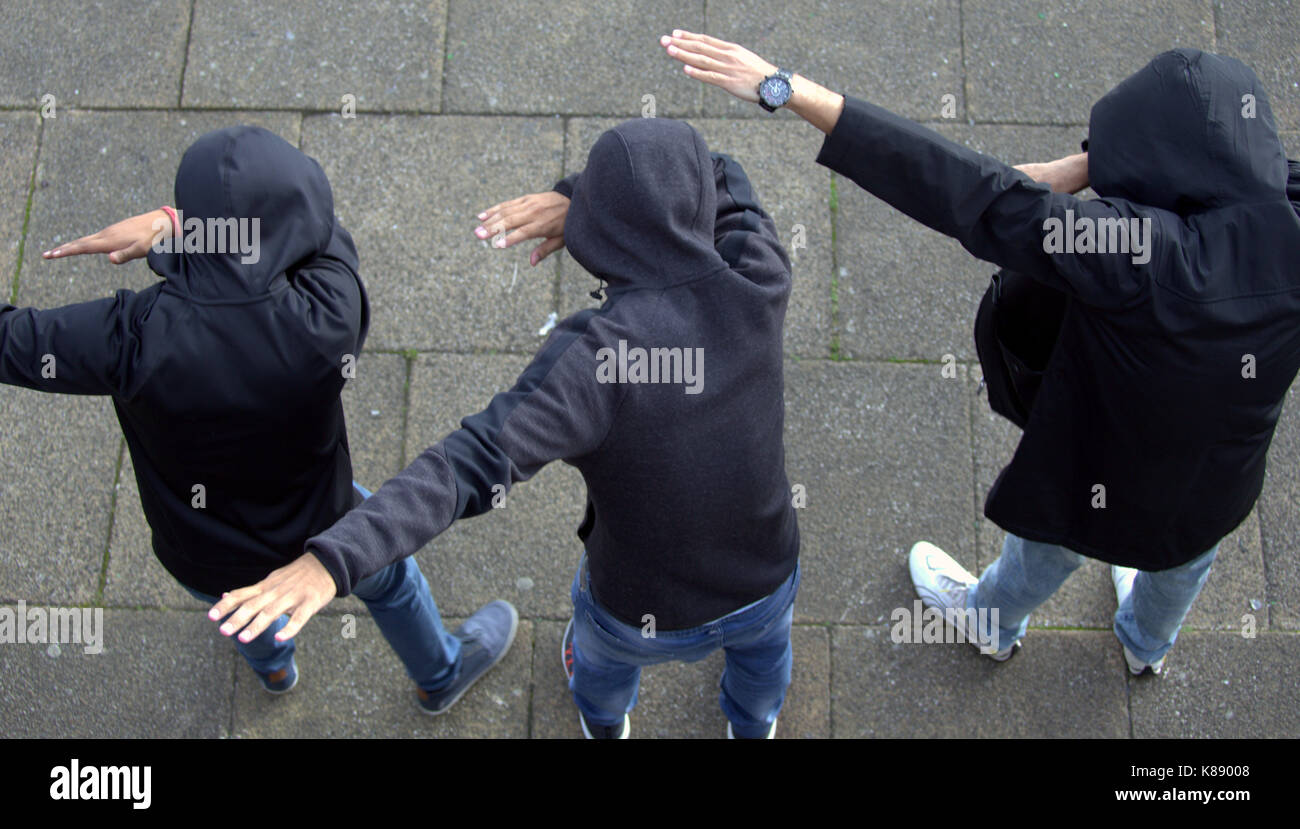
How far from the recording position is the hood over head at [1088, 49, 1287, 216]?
246 centimetres

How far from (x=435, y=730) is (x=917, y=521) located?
6.01ft

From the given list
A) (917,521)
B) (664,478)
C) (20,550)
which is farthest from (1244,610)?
(20,550)

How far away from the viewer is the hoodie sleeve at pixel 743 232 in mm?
2471

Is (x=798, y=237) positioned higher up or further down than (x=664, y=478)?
higher up

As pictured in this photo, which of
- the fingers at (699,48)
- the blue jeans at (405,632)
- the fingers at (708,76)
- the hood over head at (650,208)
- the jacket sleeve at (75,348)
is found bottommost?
the blue jeans at (405,632)

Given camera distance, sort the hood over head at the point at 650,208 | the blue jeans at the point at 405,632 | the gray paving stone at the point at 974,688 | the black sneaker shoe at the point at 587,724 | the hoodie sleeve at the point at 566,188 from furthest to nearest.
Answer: the gray paving stone at the point at 974,688 → the black sneaker shoe at the point at 587,724 → the blue jeans at the point at 405,632 → the hoodie sleeve at the point at 566,188 → the hood over head at the point at 650,208

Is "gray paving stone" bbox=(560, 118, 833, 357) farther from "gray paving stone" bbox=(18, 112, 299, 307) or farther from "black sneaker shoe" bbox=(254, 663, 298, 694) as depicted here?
"black sneaker shoe" bbox=(254, 663, 298, 694)

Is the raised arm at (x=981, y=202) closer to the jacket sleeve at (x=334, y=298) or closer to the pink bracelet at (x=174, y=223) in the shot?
the jacket sleeve at (x=334, y=298)

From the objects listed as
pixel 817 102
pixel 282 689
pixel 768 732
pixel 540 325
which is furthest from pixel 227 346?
pixel 768 732

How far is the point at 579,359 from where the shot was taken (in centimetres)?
230

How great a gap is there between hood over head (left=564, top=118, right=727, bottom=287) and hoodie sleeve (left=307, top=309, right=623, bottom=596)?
0.15 m

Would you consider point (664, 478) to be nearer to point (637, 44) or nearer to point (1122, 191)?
point (1122, 191)

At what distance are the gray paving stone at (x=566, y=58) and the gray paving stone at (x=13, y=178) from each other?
169 cm

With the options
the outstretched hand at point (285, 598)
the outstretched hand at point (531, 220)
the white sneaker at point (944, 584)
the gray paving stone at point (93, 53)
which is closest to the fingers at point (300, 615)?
the outstretched hand at point (285, 598)
